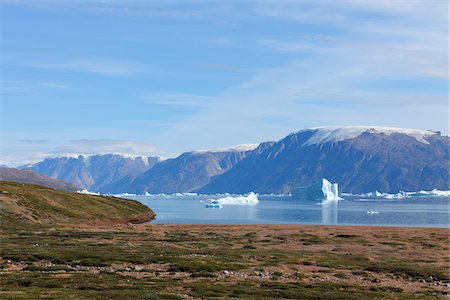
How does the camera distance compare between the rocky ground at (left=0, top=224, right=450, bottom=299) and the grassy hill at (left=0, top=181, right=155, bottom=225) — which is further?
the grassy hill at (left=0, top=181, right=155, bottom=225)

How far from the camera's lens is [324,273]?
56.5m

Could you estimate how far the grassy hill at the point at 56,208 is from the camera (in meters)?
119

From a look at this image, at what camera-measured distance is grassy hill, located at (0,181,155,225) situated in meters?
119

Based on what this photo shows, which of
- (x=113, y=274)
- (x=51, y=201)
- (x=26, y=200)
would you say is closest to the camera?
(x=113, y=274)

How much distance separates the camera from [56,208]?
139m

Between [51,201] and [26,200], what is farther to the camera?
[51,201]

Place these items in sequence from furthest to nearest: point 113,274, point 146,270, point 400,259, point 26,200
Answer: point 26,200
point 400,259
point 146,270
point 113,274

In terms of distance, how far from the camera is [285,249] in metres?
81.4

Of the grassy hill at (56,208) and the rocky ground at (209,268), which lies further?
the grassy hill at (56,208)

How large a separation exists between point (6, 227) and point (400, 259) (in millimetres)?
65666

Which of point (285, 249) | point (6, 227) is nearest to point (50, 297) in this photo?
point (285, 249)

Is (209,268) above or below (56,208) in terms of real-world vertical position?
below

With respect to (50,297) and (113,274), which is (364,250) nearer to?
(113,274)

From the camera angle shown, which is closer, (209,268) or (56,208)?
(209,268)
